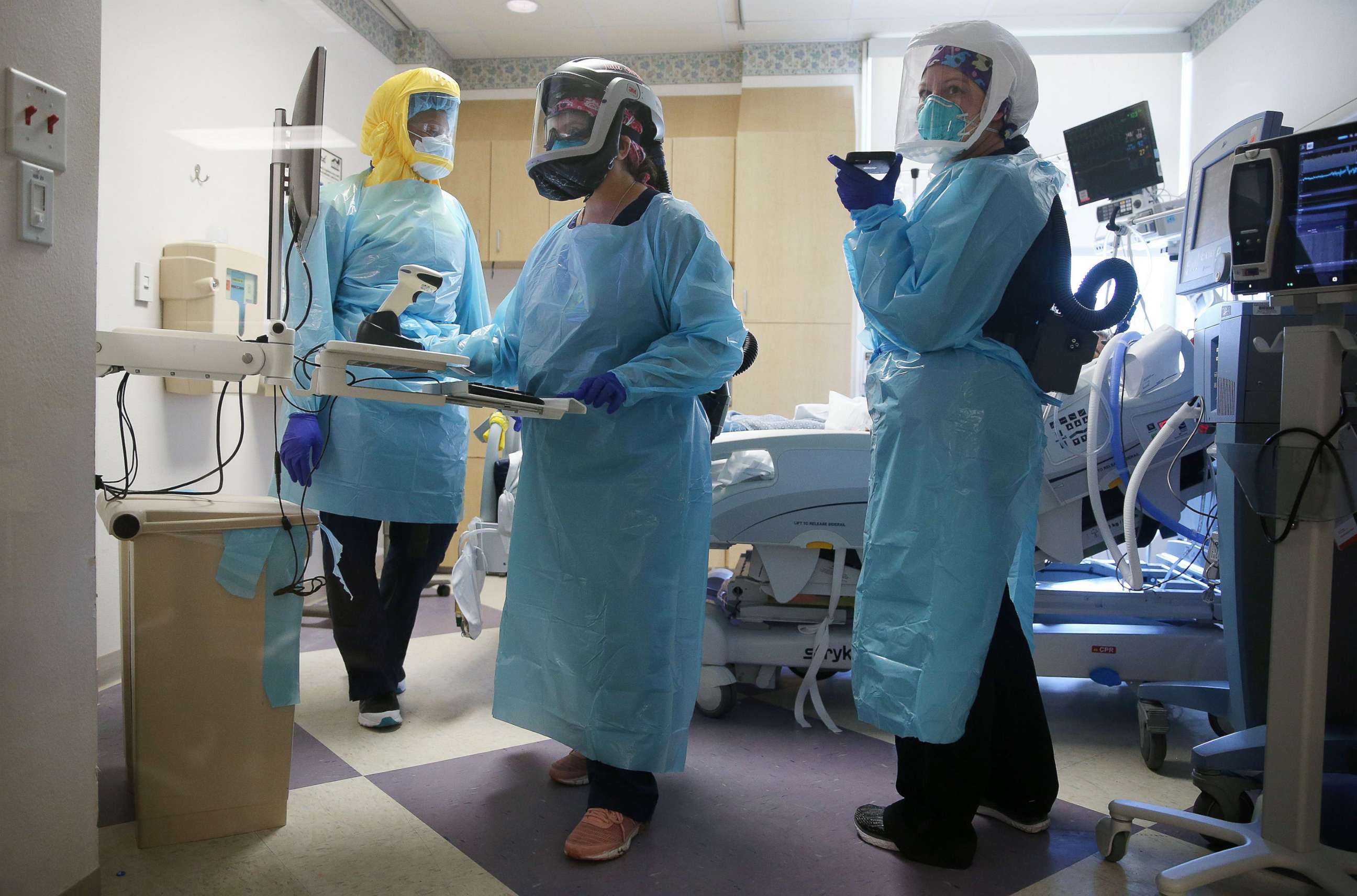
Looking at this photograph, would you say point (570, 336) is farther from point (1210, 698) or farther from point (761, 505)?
point (1210, 698)

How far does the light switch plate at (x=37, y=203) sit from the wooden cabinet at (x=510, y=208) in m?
3.52

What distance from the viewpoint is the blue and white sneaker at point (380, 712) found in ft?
7.26

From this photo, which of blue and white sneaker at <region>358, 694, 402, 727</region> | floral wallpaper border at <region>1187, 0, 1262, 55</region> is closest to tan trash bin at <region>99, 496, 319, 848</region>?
blue and white sneaker at <region>358, 694, 402, 727</region>

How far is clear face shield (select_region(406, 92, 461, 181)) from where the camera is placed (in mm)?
2234

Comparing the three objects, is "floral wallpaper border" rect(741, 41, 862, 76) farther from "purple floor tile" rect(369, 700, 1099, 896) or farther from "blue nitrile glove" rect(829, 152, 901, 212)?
"purple floor tile" rect(369, 700, 1099, 896)

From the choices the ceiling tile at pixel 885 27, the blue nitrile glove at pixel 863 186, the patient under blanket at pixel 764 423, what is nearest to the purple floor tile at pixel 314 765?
the patient under blanket at pixel 764 423

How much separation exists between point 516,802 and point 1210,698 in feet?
5.25

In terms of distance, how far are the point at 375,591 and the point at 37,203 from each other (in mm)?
1286

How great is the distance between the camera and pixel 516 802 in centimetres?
179

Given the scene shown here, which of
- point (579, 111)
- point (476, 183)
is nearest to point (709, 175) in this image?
point (476, 183)

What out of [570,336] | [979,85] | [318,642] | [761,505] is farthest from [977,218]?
[318,642]

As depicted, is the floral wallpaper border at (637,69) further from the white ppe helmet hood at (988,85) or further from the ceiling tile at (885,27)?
the white ppe helmet hood at (988,85)

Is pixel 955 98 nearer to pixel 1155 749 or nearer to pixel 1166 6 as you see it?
pixel 1155 749

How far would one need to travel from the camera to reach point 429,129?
88.7 inches
